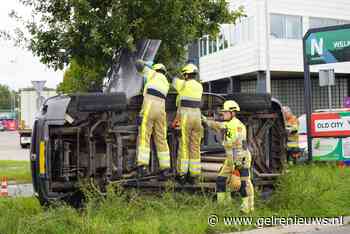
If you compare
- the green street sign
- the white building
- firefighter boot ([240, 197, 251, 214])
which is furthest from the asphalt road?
firefighter boot ([240, 197, 251, 214])

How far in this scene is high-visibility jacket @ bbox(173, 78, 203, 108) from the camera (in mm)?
7457

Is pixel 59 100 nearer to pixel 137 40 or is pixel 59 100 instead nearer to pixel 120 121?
pixel 120 121

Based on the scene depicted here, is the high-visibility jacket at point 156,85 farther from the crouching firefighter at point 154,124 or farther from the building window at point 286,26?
the building window at point 286,26

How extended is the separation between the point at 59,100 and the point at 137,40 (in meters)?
3.40

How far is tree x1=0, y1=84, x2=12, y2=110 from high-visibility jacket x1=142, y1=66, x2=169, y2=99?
12525cm

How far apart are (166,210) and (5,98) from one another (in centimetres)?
13222

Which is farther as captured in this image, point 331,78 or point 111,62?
point 331,78

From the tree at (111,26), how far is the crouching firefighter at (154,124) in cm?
258

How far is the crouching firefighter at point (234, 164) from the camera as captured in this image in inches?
279

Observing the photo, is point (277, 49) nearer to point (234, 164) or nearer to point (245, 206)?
point (234, 164)

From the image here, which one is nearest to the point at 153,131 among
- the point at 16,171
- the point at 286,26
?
the point at 16,171

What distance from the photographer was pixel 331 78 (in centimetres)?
1305

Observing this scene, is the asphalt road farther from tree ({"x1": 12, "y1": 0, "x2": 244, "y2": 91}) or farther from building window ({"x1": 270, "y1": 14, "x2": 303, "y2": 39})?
building window ({"x1": 270, "y1": 14, "x2": 303, "y2": 39})

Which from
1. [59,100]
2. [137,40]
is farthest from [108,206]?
[137,40]
